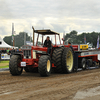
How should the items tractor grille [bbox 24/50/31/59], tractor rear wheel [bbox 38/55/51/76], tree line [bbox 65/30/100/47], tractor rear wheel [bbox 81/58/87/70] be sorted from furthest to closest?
tree line [bbox 65/30/100/47] → tractor rear wheel [bbox 81/58/87/70] → tractor grille [bbox 24/50/31/59] → tractor rear wheel [bbox 38/55/51/76]

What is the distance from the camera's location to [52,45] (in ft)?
38.5

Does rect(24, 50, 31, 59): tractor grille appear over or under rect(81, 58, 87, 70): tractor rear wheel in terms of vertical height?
over

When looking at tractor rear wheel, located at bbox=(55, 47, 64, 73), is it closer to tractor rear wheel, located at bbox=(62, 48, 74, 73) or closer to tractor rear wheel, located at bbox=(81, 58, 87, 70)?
tractor rear wheel, located at bbox=(62, 48, 74, 73)

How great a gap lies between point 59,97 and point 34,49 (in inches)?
206

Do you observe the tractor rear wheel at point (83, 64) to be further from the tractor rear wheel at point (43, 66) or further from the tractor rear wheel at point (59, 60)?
the tractor rear wheel at point (43, 66)

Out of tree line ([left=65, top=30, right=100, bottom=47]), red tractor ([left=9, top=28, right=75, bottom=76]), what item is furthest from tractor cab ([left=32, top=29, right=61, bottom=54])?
tree line ([left=65, top=30, right=100, bottom=47])

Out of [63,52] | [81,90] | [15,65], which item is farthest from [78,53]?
[81,90]

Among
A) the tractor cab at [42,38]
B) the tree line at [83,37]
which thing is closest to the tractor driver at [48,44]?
the tractor cab at [42,38]

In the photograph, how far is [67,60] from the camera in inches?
493

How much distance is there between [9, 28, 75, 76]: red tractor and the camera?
389 inches

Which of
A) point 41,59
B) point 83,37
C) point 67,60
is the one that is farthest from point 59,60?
point 83,37

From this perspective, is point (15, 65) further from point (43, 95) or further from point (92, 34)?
point (92, 34)

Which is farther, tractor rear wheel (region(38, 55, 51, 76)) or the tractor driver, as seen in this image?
the tractor driver

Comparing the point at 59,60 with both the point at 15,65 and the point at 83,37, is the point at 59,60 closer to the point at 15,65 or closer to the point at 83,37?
the point at 15,65
